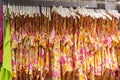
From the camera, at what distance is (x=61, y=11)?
2.13 m

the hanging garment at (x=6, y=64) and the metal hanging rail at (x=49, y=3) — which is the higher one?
the metal hanging rail at (x=49, y=3)

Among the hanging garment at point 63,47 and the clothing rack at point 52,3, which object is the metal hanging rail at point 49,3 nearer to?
the clothing rack at point 52,3

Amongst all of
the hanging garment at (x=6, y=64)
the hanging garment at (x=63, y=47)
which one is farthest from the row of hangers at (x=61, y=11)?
the hanging garment at (x=6, y=64)

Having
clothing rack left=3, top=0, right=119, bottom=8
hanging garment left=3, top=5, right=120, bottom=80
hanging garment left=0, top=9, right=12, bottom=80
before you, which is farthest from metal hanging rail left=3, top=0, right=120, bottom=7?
hanging garment left=0, top=9, right=12, bottom=80

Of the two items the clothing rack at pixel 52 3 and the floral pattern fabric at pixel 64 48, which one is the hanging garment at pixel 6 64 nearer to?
the floral pattern fabric at pixel 64 48

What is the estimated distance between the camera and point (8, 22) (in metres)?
2.04

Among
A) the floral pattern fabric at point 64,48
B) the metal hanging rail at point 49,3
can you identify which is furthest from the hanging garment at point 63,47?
the metal hanging rail at point 49,3

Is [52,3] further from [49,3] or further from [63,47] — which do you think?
[63,47]

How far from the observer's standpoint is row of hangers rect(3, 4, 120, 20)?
205cm

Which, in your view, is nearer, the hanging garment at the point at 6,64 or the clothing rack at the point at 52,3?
the hanging garment at the point at 6,64

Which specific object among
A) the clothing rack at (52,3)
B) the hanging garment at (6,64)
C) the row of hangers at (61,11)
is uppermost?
the clothing rack at (52,3)

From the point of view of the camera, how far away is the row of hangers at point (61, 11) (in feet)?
6.73

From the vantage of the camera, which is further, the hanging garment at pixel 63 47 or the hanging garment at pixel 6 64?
the hanging garment at pixel 63 47

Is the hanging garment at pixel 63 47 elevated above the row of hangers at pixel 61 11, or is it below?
below
